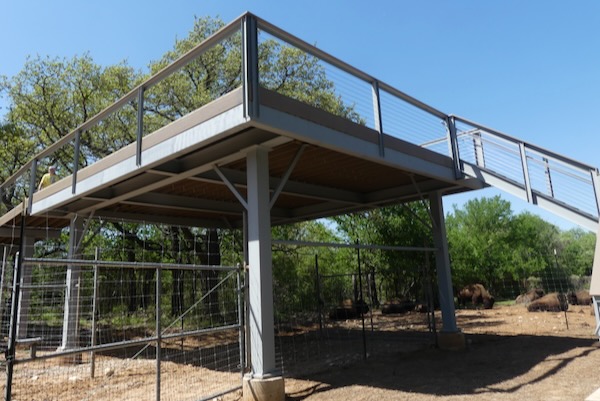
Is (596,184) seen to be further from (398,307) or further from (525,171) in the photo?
(398,307)

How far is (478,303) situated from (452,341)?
622 inches

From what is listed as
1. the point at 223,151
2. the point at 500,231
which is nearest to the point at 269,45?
the point at 223,151

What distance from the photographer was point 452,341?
9.85 metres

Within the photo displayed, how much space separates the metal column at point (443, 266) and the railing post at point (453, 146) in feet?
3.40

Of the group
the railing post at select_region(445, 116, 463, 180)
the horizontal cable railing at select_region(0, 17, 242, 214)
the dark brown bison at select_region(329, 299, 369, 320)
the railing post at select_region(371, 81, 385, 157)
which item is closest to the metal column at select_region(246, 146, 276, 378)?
the railing post at select_region(371, 81, 385, 157)

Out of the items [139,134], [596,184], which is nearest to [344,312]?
[596,184]

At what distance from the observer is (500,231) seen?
43125 millimetres

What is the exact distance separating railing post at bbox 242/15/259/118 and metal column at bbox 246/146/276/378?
1.15 m

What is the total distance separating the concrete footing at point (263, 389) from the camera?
5.79 meters

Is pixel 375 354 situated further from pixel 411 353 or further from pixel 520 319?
pixel 520 319

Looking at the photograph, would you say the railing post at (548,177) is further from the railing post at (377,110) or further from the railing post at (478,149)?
the railing post at (377,110)

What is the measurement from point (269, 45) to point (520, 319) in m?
15.9

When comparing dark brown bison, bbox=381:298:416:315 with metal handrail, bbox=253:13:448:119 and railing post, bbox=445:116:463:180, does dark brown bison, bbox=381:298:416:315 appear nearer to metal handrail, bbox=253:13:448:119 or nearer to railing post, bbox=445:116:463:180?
railing post, bbox=445:116:463:180

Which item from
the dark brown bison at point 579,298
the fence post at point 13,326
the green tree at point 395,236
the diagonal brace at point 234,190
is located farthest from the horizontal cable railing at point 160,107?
the dark brown bison at point 579,298
